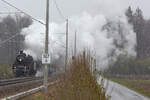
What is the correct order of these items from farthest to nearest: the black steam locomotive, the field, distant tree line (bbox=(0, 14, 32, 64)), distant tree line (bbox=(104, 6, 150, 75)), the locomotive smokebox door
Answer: distant tree line (bbox=(104, 6, 150, 75)) < distant tree line (bbox=(0, 14, 32, 64)) < the field < the black steam locomotive < the locomotive smokebox door

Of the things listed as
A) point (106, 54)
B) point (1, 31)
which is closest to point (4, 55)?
point (1, 31)

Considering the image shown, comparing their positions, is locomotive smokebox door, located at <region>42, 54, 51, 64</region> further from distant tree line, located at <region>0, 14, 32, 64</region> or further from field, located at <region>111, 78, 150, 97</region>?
distant tree line, located at <region>0, 14, 32, 64</region>

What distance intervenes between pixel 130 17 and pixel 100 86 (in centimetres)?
7322

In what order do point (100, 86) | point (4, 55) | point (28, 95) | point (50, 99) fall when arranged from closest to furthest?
point (100, 86), point (50, 99), point (28, 95), point (4, 55)

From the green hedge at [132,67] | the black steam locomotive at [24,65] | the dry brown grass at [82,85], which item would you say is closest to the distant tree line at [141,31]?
the green hedge at [132,67]

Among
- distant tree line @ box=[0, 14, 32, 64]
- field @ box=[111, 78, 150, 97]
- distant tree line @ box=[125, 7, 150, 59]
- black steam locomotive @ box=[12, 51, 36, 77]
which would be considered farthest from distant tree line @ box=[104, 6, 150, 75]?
black steam locomotive @ box=[12, 51, 36, 77]

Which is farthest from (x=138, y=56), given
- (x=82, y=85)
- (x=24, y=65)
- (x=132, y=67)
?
(x=82, y=85)

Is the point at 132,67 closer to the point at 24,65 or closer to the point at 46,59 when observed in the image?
the point at 24,65

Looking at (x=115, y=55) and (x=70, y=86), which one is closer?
(x=70, y=86)

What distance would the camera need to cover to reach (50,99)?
25.7 feet

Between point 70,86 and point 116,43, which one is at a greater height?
point 116,43

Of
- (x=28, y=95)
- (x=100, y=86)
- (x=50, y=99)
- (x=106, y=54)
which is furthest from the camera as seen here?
(x=106, y=54)

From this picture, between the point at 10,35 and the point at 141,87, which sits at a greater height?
the point at 10,35

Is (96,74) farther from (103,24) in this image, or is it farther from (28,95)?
(103,24)
